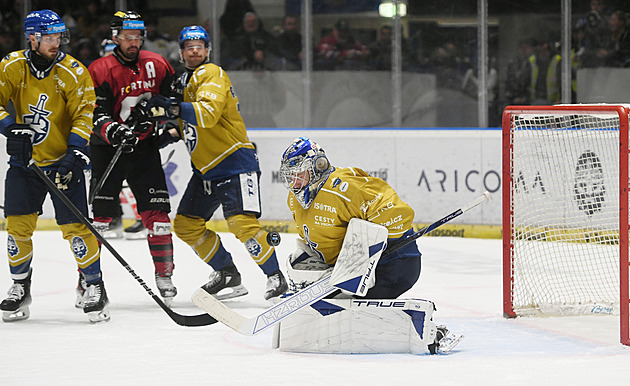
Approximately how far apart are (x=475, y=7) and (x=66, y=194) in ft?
15.2

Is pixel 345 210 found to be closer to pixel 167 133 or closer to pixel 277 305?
pixel 277 305

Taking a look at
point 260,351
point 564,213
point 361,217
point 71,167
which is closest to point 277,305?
point 260,351

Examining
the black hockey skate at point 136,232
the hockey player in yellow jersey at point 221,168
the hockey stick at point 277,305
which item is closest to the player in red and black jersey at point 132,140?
the hockey player in yellow jersey at point 221,168

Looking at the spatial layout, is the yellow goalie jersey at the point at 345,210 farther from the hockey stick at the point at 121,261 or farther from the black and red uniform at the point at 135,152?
the black and red uniform at the point at 135,152

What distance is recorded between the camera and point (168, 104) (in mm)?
4145

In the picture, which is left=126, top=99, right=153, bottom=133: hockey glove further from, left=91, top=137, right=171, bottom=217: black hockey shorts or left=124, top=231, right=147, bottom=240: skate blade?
left=124, top=231, right=147, bottom=240: skate blade

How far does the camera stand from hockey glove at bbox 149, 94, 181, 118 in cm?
410

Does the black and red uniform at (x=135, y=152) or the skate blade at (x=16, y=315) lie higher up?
the black and red uniform at (x=135, y=152)

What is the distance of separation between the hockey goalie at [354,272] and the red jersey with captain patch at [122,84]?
123cm

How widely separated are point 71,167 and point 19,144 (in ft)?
0.76

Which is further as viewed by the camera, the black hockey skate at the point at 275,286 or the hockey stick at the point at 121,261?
the black hockey skate at the point at 275,286

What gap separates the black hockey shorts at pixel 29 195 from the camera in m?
4.07

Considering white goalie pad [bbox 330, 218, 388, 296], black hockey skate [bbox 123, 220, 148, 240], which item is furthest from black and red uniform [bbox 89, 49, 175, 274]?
black hockey skate [bbox 123, 220, 148, 240]

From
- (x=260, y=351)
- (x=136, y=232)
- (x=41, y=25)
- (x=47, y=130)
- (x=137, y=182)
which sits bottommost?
(x=260, y=351)
